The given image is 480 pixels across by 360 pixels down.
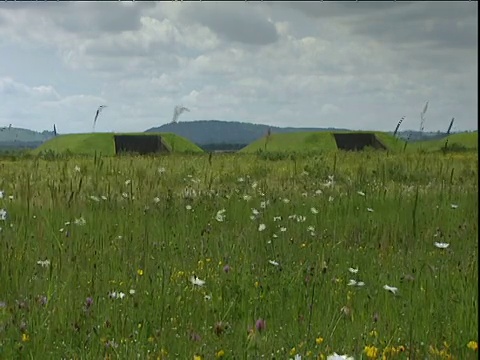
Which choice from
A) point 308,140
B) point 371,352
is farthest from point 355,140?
point 371,352

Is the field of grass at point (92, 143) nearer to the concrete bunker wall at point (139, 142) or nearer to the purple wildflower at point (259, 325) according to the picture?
the concrete bunker wall at point (139, 142)

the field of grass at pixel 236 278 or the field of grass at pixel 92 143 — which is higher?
the field of grass at pixel 92 143

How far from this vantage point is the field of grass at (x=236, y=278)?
2570 millimetres

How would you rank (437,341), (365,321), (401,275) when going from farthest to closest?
(401,275)
(365,321)
(437,341)

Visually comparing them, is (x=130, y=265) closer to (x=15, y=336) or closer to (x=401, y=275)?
(x=15, y=336)

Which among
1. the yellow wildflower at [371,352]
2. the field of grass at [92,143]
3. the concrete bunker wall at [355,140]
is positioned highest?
the concrete bunker wall at [355,140]

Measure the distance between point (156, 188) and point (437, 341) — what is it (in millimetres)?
5074

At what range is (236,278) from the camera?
347cm

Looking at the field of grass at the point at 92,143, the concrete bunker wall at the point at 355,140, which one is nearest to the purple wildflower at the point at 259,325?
the field of grass at the point at 92,143

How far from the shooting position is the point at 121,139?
1516 inches

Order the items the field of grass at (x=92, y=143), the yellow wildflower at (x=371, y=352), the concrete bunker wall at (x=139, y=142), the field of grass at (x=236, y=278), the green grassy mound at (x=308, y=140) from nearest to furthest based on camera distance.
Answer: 1. the yellow wildflower at (x=371, y=352)
2. the field of grass at (x=236, y=278)
3. the concrete bunker wall at (x=139, y=142)
4. the field of grass at (x=92, y=143)
5. the green grassy mound at (x=308, y=140)

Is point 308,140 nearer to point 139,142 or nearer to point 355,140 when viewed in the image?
point 355,140

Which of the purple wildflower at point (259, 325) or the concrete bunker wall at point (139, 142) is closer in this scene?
the purple wildflower at point (259, 325)

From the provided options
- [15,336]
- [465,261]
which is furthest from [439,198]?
[15,336]
